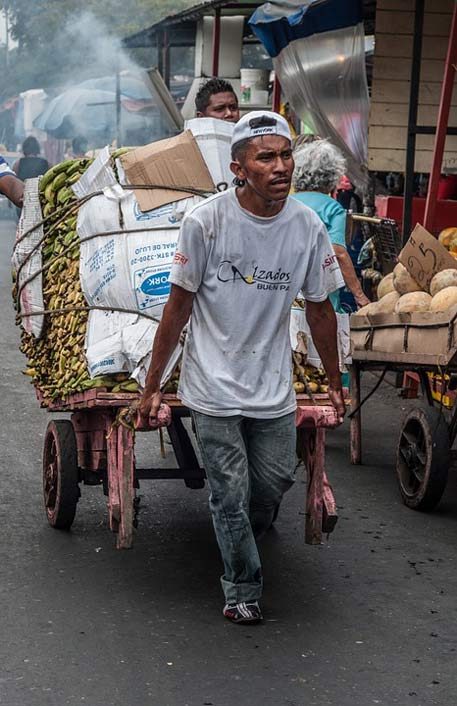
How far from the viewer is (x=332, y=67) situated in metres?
11.9

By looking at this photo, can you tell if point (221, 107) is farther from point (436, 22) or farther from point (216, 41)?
point (216, 41)

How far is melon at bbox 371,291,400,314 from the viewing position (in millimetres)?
7059

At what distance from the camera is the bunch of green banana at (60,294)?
5391 mm

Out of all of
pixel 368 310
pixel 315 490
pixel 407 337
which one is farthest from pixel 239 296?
pixel 368 310

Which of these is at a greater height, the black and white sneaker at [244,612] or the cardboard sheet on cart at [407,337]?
the cardboard sheet on cart at [407,337]

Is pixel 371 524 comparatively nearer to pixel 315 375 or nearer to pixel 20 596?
pixel 315 375

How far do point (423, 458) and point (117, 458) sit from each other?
2.09 m

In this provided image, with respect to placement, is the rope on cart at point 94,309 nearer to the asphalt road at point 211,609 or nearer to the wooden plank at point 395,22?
the asphalt road at point 211,609

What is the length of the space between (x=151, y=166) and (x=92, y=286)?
22.6 inches

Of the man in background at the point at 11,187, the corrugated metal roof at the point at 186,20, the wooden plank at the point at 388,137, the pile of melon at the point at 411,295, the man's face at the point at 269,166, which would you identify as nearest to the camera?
the man's face at the point at 269,166

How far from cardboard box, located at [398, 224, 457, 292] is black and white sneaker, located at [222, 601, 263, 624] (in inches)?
106

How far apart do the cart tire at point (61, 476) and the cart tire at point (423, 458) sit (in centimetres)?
182

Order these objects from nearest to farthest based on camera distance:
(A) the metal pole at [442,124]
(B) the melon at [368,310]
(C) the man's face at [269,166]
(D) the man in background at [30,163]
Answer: (C) the man's face at [269,166] → (B) the melon at [368,310] → (A) the metal pole at [442,124] → (D) the man in background at [30,163]

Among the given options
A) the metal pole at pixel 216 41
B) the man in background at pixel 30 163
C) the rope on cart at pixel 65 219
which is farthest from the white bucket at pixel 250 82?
the rope on cart at pixel 65 219
